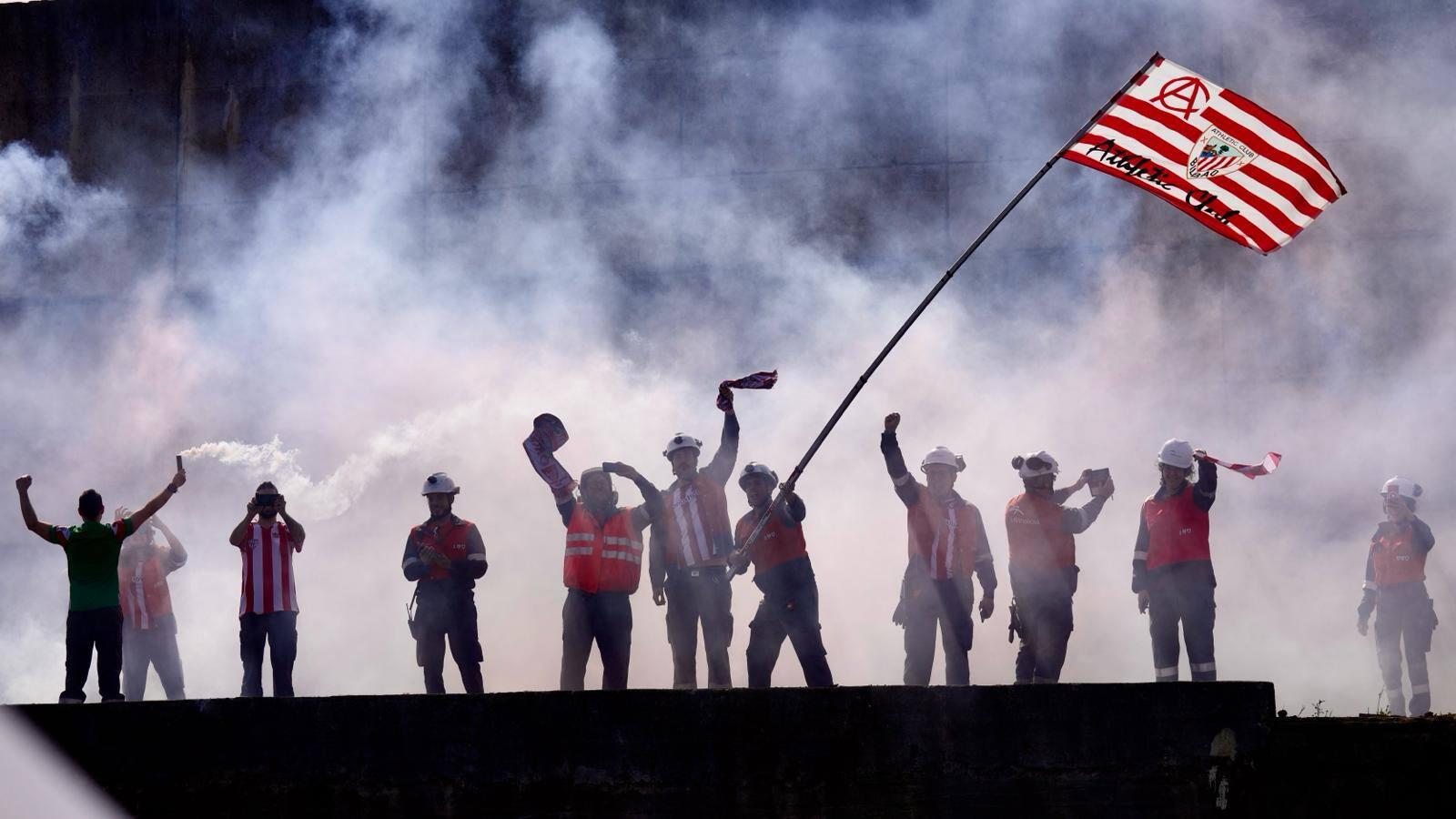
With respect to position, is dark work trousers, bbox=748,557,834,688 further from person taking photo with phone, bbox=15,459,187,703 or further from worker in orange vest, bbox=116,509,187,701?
worker in orange vest, bbox=116,509,187,701

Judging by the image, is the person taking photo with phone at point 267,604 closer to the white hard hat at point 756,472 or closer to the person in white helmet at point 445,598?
the person in white helmet at point 445,598

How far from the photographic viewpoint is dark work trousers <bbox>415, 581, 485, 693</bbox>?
8469mm

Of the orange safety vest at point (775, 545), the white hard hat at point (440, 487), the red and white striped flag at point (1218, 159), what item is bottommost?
the orange safety vest at point (775, 545)

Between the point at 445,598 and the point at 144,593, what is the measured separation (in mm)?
2405

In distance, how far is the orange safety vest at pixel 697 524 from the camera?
26.8ft

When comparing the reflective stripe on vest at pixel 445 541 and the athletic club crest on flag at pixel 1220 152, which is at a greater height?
the athletic club crest on flag at pixel 1220 152

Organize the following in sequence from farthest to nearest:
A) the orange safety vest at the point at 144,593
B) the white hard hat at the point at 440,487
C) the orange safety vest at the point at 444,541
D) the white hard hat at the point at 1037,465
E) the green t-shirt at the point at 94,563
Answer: the orange safety vest at the point at 144,593 < the white hard hat at the point at 440,487 < the orange safety vest at the point at 444,541 < the white hard hat at the point at 1037,465 < the green t-shirt at the point at 94,563

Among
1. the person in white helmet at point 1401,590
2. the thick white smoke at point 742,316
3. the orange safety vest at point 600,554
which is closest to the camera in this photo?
the orange safety vest at point 600,554

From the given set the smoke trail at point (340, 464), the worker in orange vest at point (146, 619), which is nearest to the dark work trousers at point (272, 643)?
the worker in orange vest at point (146, 619)

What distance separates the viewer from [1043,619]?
820 cm

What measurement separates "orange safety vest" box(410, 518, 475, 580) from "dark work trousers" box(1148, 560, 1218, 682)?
3188 mm

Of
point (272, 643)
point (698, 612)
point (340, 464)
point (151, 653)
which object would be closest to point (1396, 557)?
point (698, 612)

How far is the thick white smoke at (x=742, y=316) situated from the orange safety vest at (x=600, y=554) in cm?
404

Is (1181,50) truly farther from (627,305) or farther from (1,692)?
(1,692)
